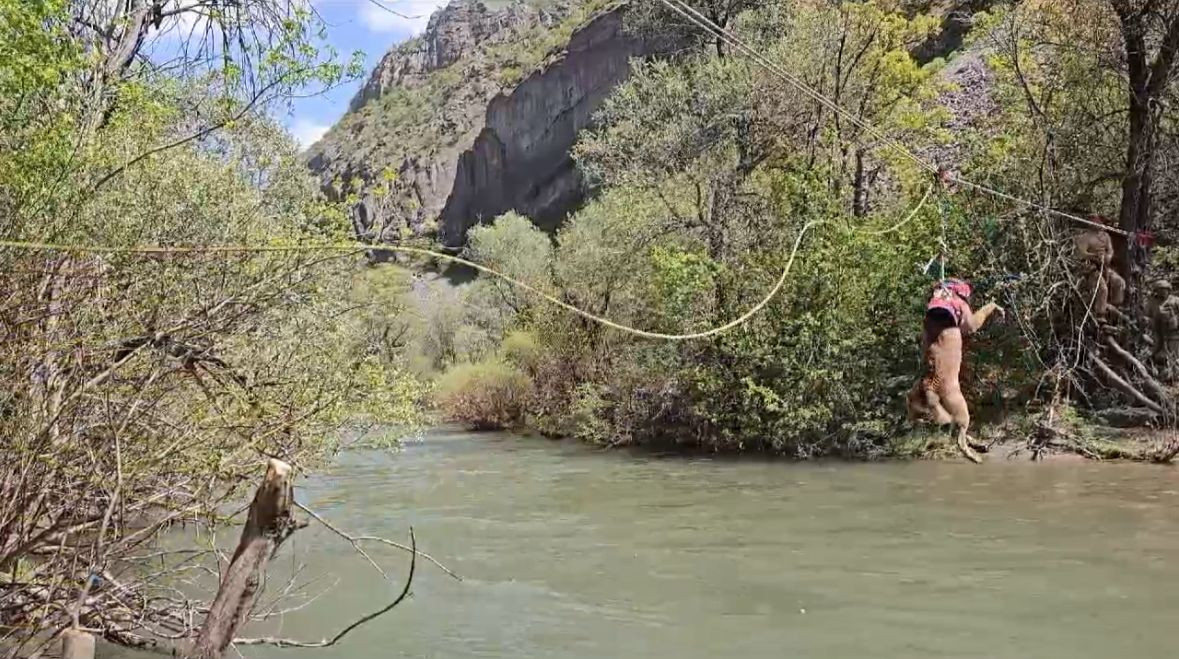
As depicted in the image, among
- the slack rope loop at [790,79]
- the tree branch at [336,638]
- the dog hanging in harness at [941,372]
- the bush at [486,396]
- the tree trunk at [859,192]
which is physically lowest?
the bush at [486,396]

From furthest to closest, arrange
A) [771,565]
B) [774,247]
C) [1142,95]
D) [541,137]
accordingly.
Answer: 1. [541,137]
2. [774,247]
3. [1142,95]
4. [771,565]

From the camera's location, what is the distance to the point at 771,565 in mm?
11297

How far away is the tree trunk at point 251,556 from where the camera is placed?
16.1 feet

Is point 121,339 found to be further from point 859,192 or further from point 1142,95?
point 859,192

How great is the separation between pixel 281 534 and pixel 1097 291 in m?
16.8

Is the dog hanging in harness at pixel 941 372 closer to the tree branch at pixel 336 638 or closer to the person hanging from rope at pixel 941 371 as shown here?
the person hanging from rope at pixel 941 371

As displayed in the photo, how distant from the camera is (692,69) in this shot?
83.9 feet

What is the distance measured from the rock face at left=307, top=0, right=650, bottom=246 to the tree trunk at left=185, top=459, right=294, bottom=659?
54.0 metres

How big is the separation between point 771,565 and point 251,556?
7.46 meters

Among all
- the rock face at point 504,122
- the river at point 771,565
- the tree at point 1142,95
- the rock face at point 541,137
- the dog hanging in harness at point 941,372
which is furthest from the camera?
the rock face at point 504,122

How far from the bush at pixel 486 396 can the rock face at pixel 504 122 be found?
25684 millimetres

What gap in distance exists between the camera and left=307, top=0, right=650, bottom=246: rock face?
71625 mm

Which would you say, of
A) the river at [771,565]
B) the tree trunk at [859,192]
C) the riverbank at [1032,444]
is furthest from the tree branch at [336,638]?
the tree trunk at [859,192]

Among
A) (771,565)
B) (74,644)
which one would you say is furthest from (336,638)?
(771,565)
